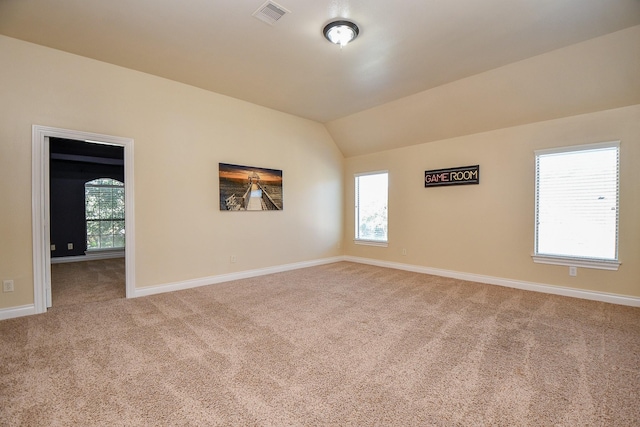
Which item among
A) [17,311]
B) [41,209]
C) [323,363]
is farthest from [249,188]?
[323,363]

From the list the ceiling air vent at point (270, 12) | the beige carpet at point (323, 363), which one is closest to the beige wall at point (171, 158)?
the beige carpet at point (323, 363)

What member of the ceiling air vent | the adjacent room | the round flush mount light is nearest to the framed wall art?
the adjacent room

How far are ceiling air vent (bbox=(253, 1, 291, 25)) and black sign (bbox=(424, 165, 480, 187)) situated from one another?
146 inches

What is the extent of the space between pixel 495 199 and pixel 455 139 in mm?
1235

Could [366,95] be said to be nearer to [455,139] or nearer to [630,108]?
[455,139]

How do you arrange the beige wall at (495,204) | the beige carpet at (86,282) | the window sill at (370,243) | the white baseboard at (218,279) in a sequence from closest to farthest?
the beige wall at (495,204) → the beige carpet at (86,282) → the white baseboard at (218,279) → the window sill at (370,243)

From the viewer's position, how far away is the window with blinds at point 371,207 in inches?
241

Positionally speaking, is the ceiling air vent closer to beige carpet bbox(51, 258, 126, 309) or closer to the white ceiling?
the white ceiling

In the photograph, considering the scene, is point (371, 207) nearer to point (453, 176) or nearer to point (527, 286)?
point (453, 176)

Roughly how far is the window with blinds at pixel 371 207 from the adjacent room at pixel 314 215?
12.9 inches

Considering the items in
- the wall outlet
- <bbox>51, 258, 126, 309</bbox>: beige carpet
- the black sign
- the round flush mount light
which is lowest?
<bbox>51, 258, 126, 309</bbox>: beige carpet

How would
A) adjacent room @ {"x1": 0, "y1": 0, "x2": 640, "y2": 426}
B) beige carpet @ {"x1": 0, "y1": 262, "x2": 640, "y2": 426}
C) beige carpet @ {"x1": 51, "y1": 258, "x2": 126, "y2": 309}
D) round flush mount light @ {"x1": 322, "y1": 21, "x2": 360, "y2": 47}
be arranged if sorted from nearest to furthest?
1. beige carpet @ {"x1": 0, "y1": 262, "x2": 640, "y2": 426}
2. adjacent room @ {"x1": 0, "y1": 0, "x2": 640, "y2": 426}
3. round flush mount light @ {"x1": 322, "y1": 21, "x2": 360, "y2": 47}
4. beige carpet @ {"x1": 51, "y1": 258, "x2": 126, "y2": 309}

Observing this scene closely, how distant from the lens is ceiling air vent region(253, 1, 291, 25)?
2.59 meters

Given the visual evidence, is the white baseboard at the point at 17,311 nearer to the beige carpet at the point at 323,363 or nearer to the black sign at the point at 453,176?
the beige carpet at the point at 323,363
